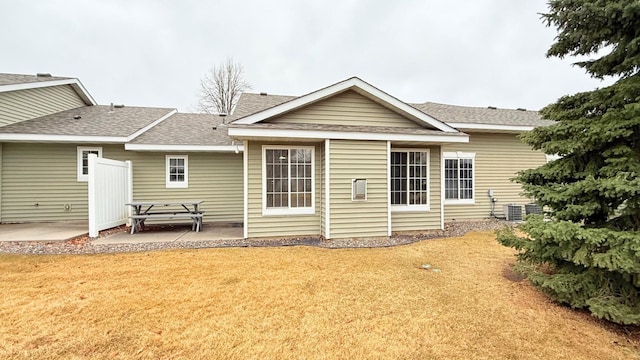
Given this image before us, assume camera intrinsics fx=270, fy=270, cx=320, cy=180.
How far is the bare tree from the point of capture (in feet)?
84.4

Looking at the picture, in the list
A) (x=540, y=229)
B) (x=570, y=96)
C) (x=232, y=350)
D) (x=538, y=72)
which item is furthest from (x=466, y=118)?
(x=538, y=72)

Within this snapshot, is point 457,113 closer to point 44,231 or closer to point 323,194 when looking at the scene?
point 323,194

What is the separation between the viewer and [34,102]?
10258mm

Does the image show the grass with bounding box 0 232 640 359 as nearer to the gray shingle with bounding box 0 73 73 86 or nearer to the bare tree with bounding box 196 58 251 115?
the gray shingle with bounding box 0 73 73 86

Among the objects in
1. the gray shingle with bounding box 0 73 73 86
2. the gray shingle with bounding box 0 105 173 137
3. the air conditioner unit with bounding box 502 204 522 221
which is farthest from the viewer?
the air conditioner unit with bounding box 502 204 522 221

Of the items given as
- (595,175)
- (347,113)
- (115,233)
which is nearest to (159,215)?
(115,233)

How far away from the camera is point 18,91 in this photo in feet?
31.9

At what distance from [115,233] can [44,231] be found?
2015 mm

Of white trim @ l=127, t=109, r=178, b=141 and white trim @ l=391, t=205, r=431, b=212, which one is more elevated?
white trim @ l=127, t=109, r=178, b=141

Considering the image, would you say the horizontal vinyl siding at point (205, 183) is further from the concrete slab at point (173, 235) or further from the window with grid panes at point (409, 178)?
the window with grid panes at point (409, 178)

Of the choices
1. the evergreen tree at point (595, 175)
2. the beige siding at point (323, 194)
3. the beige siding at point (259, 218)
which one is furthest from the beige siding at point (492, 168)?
the evergreen tree at point (595, 175)

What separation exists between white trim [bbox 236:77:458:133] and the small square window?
2.38 meters

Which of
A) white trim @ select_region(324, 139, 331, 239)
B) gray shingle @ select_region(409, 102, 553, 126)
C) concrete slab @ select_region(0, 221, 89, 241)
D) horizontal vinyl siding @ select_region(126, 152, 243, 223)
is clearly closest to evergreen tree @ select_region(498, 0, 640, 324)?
white trim @ select_region(324, 139, 331, 239)

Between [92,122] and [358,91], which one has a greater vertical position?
[358,91]
